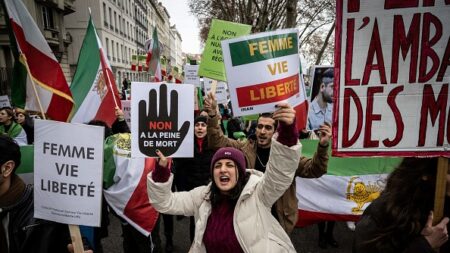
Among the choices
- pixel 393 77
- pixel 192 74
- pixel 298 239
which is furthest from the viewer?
pixel 192 74

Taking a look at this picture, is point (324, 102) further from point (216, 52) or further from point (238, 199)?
point (238, 199)

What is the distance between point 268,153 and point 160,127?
1.05m

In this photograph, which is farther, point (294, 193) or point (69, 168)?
point (294, 193)

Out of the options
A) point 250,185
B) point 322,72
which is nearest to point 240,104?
point 250,185

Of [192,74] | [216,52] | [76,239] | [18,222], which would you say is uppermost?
[192,74]

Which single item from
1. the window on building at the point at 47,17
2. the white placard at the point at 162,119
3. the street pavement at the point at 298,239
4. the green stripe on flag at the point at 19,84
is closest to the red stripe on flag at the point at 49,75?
the green stripe on flag at the point at 19,84

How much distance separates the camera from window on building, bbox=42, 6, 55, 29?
26745 mm

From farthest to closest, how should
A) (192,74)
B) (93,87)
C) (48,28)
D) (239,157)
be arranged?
(48,28)
(192,74)
(93,87)
(239,157)

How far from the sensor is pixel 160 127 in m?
2.20

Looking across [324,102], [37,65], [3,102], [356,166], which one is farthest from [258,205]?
[3,102]

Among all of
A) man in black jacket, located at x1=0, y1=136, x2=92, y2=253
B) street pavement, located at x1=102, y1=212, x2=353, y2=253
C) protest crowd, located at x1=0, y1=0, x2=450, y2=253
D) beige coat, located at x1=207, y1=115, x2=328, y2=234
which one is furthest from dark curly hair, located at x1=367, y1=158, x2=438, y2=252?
street pavement, located at x1=102, y1=212, x2=353, y2=253

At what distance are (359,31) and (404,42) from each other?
0.64 feet

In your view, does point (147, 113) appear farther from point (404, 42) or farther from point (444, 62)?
point (444, 62)

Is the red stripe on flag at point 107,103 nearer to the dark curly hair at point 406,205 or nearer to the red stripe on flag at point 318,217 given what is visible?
the red stripe on flag at point 318,217
